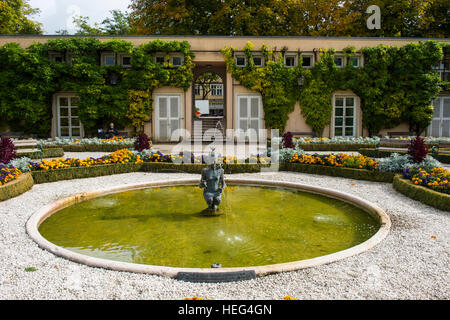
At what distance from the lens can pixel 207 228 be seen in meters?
6.13

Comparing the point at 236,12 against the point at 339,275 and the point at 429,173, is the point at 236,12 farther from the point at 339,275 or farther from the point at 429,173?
the point at 339,275

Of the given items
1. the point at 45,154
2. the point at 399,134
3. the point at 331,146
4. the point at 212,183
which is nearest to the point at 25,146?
the point at 45,154

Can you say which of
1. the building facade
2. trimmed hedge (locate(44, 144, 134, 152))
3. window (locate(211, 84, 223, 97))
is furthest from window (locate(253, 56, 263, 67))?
window (locate(211, 84, 223, 97))

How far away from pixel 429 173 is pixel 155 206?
6152 mm

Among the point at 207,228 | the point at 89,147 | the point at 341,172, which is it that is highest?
the point at 89,147

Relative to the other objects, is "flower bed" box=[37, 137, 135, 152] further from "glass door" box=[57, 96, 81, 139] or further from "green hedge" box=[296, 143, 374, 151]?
"green hedge" box=[296, 143, 374, 151]

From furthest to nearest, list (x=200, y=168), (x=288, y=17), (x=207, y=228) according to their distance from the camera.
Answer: (x=288, y=17) < (x=200, y=168) < (x=207, y=228)

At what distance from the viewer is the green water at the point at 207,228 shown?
16.4 ft

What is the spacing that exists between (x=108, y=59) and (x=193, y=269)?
58.6 ft

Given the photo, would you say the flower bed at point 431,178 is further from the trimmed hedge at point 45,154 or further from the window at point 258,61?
the window at point 258,61

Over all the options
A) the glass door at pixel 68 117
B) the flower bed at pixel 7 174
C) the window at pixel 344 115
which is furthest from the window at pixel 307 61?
the flower bed at pixel 7 174

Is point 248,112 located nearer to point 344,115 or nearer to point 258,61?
point 258,61

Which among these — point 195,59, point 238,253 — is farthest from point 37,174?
point 195,59

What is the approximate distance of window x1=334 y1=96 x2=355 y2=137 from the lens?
20.2 m
